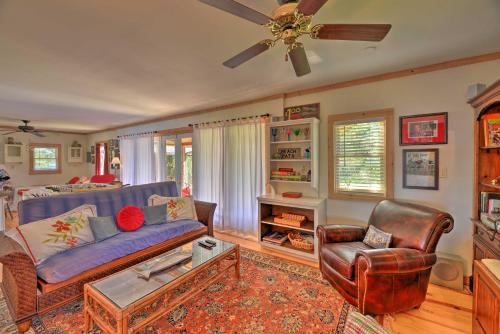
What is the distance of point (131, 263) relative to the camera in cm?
230

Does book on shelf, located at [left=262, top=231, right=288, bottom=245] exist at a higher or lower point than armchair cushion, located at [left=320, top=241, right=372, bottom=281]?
lower

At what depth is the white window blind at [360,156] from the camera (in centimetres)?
272

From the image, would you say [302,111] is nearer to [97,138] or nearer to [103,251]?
[103,251]

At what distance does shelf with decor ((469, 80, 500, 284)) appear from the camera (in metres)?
1.86

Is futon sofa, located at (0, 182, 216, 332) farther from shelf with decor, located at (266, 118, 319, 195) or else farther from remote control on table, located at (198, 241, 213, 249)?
shelf with decor, located at (266, 118, 319, 195)

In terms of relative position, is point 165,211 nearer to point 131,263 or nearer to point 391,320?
point 131,263

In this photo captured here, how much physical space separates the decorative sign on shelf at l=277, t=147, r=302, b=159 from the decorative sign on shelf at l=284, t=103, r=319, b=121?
46 centimetres

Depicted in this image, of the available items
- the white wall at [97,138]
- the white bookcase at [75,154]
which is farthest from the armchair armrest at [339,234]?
the white bookcase at [75,154]

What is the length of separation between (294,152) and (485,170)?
199 centimetres

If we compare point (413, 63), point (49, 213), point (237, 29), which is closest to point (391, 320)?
point (413, 63)

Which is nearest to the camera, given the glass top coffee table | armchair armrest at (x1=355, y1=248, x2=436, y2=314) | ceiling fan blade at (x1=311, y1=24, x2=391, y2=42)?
ceiling fan blade at (x1=311, y1=24, x2=391, y2=42)

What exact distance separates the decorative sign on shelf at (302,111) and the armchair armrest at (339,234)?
157 centimetres

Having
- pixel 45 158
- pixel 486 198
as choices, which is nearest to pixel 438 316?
pixel 486 198

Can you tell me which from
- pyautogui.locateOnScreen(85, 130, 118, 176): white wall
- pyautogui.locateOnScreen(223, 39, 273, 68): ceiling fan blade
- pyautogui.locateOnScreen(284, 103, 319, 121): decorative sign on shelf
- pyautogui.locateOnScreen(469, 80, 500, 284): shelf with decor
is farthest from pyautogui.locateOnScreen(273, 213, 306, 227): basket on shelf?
pyautogui.locateOnScreen(85, 130, 118, 176): white wall
